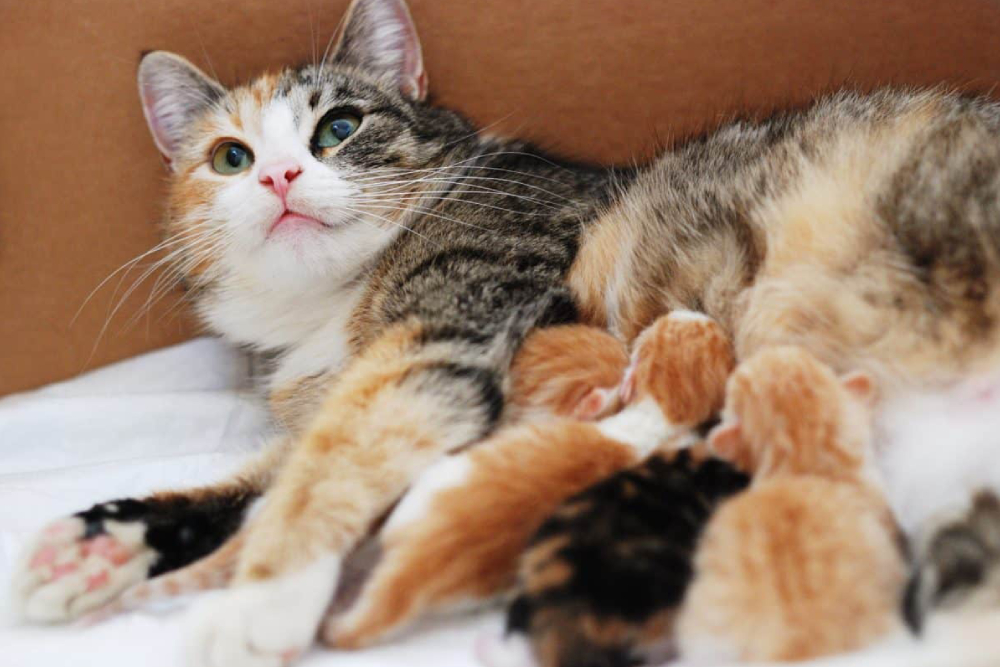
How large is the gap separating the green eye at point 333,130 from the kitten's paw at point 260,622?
2.49 ft

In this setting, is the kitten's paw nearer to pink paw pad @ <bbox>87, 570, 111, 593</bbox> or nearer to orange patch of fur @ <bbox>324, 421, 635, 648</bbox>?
orange patch of fur @ <bbox>324, 421, 635, 648</bbox>

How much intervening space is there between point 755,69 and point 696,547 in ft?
3.79

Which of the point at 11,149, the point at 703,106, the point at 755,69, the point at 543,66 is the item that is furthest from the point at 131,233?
the point at 755,69

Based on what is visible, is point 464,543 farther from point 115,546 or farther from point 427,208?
point 427,208

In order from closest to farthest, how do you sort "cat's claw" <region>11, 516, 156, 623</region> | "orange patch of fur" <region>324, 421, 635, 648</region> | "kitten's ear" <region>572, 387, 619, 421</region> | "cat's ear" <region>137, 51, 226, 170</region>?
"orange patch of fur" <region>324, 421, 635, 648</region> → "cat's claw" <region>11, 516, 156, 623</region> → "kitten's ear" <region>572, 387, 619, 421</region> → "cat's ear" <region>137, 51, 226, 170</region>

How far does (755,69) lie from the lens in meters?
1.65

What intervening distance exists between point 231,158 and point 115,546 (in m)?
0.72

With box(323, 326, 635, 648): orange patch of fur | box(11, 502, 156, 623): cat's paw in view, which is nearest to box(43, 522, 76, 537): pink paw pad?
box(11, 502, 156, 623): cat's paw

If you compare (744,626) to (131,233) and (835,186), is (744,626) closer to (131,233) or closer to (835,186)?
(835,186)

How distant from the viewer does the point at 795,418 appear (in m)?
0.92

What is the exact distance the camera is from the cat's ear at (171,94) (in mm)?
1503

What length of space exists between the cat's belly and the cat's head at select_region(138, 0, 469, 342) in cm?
79

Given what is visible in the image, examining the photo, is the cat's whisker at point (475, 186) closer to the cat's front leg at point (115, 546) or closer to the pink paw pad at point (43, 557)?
the cat's front leg at point (115, 546)

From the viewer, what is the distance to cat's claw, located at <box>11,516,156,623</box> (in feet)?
3.13
